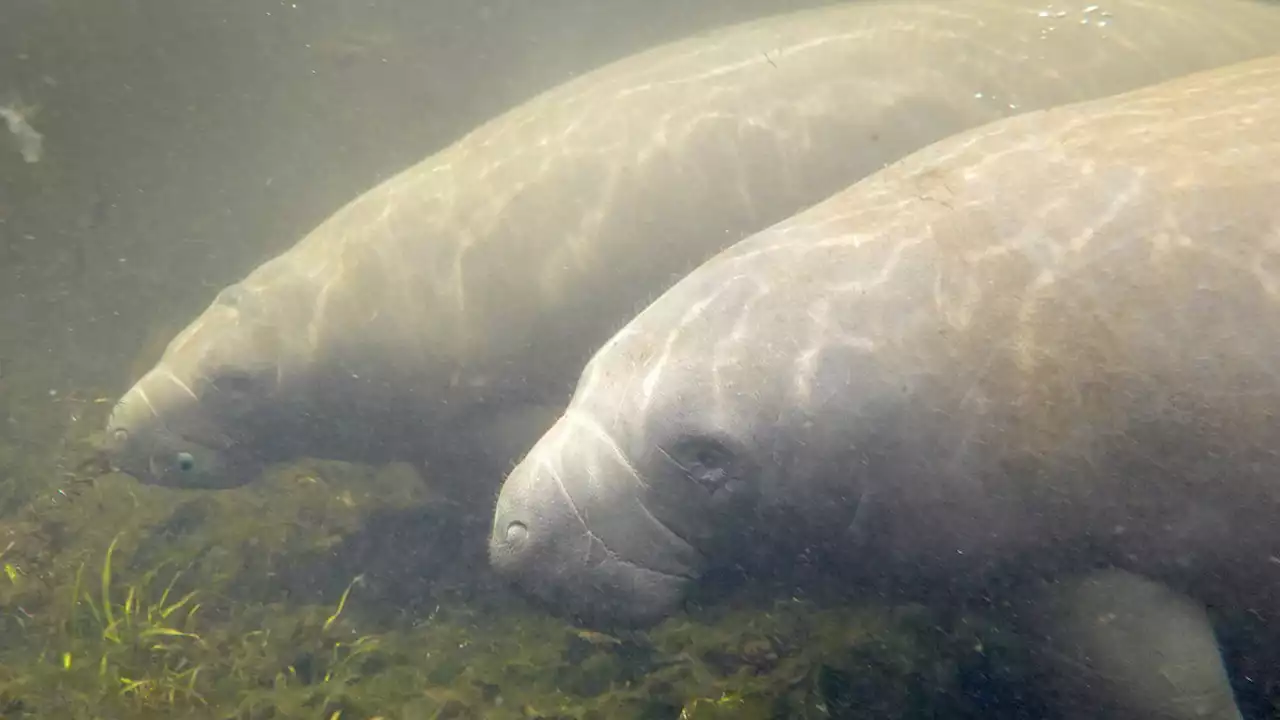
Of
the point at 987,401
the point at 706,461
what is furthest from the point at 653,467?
the point at 987,401

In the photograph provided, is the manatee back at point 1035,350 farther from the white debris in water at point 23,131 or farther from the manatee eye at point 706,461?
the white debris in water at point 23,131

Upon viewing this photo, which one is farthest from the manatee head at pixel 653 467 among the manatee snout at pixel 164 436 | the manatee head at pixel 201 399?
the manatee snout at pixel 164 436

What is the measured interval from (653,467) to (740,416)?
0.41 m

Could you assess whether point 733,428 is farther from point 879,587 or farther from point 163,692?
point 163,692

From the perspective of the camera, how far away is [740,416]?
3332 millimetres

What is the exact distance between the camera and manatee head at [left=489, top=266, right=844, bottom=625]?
11.0 feet

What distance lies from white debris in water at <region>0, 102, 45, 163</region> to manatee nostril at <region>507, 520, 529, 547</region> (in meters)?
12.5

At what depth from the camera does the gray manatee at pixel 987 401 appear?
119 inches

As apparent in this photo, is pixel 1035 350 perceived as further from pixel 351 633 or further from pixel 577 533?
pixel 351 633

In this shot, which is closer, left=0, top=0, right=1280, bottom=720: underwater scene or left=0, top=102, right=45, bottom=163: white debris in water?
left=0, top=0, right=1280, bottom=720: underwater scene

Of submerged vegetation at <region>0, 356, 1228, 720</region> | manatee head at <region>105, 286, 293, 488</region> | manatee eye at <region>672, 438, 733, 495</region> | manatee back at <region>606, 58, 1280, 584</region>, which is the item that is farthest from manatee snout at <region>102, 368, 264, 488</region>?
manatee eye at <region>672, 438, 733, 495</region>

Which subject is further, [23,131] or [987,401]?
[23,131]

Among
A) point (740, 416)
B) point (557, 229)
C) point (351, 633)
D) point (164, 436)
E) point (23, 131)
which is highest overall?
point (23, 131)

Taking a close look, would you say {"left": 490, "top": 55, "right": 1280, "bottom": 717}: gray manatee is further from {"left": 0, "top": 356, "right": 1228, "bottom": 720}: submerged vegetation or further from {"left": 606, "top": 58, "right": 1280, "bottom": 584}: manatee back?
{"left": 0, "top": 356, "right": 1228, "bottom": 720}: submerged vegetation
